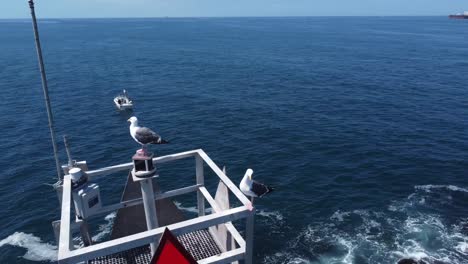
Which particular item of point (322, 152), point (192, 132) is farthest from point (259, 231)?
point (192, 132)

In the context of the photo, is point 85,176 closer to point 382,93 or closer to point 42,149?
point 42,149

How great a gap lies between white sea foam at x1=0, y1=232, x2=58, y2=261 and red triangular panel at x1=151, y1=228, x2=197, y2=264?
2664 centimetres

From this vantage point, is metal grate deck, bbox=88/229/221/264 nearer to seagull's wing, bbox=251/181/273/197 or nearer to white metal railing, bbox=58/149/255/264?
white metal railing, bbox=58/149/255/264

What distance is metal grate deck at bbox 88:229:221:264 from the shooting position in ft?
53.1

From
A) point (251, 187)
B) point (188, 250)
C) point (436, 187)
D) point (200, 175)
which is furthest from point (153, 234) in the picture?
point (436, 187)

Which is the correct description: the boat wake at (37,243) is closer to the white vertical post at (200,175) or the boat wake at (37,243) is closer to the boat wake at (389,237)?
the boat wake at (389,237)

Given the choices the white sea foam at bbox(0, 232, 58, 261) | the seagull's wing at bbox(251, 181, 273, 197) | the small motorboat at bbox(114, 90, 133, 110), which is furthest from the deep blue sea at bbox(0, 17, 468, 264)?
the seagull's wing at bbox(251, 181, 273, 197)

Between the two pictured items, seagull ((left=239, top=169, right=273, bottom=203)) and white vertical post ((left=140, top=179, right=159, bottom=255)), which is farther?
white vertical post ((left=140, top=179, right=159, bottom=255))

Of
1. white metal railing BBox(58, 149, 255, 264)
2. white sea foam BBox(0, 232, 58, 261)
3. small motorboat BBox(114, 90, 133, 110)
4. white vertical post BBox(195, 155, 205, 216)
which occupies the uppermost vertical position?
white metal railing BBox(58, 149, 255, 264)

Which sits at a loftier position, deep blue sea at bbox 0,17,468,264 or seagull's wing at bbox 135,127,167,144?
seagull's wing at bbox 135,127,167,144

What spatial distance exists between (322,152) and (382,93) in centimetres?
3509

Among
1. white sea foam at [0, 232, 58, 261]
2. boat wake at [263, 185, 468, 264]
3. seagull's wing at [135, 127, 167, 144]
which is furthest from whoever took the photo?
white sea foam at [0, 232, 58, 261]

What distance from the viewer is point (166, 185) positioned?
146ft

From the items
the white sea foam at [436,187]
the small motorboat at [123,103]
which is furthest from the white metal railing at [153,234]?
the small motorboat at [123,103]
